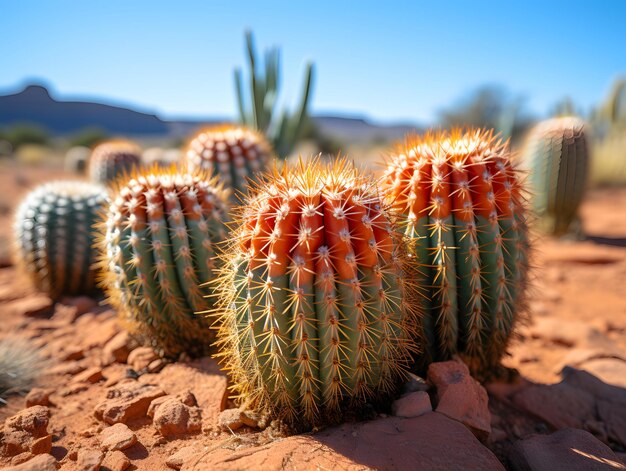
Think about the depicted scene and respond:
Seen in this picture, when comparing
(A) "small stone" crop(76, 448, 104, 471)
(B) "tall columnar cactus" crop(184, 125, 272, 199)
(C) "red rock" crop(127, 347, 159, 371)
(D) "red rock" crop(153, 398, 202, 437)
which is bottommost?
(C) "red rock" crop(127, 347, 159, 371)

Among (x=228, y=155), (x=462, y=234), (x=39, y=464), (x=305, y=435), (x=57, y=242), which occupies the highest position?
(x=228, y=155)

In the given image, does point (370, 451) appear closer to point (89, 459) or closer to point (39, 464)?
point (89, 459)

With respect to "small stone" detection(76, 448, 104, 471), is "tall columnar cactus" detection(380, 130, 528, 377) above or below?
above

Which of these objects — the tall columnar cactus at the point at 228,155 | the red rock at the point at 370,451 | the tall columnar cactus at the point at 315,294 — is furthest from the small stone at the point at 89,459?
the tall columnar cactus at the point at 228,155

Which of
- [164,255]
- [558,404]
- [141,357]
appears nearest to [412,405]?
[558,404]

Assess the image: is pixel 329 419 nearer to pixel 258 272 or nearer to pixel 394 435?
pixel 394 435

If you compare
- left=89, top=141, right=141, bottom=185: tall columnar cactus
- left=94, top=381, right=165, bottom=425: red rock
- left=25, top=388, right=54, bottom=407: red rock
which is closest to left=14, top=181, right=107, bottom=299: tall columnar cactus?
left=25, top=388, right=54, bottom=407: red rock

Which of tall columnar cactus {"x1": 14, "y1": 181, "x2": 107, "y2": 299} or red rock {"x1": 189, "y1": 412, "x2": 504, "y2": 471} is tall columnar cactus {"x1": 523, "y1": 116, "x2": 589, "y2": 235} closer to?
red rock {"x1": 189, "y1": 412, "x2": 504, "y2": 471}
